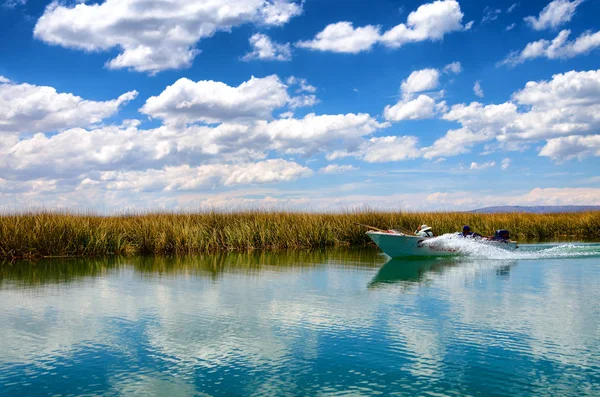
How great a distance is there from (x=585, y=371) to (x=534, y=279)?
288 inches

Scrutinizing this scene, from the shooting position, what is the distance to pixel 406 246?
17672mm

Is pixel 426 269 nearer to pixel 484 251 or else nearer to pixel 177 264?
pixel 484 251

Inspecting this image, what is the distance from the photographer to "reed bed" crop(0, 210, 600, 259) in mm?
18641

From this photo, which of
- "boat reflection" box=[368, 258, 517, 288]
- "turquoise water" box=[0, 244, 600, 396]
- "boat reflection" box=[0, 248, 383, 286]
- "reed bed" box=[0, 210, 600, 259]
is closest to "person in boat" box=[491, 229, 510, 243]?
"boat reflection" box=[368, 258, 517, 288]

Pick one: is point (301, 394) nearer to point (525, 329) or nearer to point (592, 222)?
point (525, 329)

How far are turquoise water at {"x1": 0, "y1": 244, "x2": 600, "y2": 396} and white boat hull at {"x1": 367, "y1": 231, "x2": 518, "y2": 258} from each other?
354 centimetres

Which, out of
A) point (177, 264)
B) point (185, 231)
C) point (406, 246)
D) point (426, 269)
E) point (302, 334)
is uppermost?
point (185, 231)

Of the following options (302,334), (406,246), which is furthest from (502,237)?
(302,334)

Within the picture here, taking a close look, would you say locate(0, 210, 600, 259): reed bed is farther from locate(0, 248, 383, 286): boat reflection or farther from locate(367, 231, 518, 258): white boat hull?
locate(367, 231, 518, 258): white boat hull

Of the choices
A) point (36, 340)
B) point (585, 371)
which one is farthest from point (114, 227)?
point (585, 371)

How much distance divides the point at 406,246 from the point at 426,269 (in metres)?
2.61

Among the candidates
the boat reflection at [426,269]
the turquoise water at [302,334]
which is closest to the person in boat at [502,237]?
the boat reflection at [426,269]

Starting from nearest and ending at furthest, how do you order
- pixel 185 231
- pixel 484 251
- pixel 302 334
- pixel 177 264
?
pixel 302 334
pixel 177 264
pixel 484 251
pixel 185 231

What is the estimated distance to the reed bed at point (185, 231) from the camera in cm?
1864
